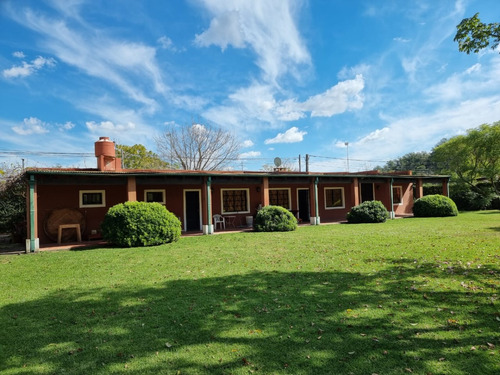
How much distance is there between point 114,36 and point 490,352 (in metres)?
12.9

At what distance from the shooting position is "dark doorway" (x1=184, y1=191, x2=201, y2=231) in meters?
14.8

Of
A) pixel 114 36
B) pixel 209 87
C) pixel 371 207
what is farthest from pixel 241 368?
pixel 209 87

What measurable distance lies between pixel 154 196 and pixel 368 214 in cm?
1133

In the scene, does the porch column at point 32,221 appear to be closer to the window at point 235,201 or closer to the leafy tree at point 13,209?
the leafy tree at point 13,209

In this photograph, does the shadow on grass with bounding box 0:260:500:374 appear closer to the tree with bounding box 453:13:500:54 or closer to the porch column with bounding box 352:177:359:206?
the tree with bounding box 453:13:500:54

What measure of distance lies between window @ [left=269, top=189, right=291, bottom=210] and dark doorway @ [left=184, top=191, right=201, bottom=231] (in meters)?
4.53

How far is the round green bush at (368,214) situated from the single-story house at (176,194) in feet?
4.66

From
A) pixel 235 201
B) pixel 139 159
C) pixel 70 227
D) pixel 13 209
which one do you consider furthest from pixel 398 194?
pixel 139 159

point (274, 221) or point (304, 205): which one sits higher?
point (304, 205)

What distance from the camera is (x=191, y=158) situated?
2912cm

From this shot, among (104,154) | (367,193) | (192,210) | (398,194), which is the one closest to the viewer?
(104,154)

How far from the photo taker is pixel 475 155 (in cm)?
2255

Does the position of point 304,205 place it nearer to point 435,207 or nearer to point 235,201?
point 235,201

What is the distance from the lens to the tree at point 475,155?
2119cm
